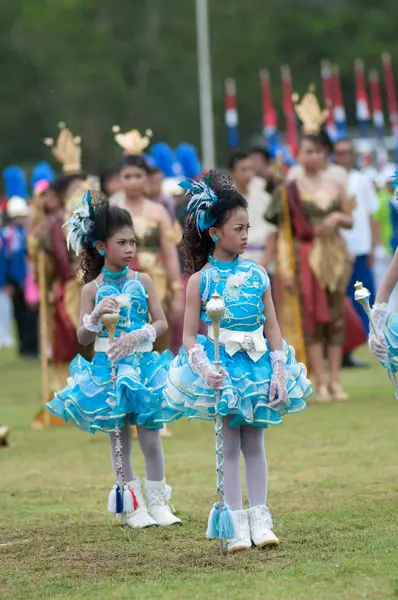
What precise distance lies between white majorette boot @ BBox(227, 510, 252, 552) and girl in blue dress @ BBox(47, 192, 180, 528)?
2.71 feet

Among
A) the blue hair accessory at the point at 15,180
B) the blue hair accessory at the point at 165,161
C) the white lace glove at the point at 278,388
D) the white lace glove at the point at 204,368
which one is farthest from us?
the blue hair accessory at the point at 165,161

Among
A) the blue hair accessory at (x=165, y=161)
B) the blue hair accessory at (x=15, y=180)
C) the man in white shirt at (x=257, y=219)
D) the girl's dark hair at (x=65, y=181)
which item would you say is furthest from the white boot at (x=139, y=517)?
the blue hair accessory at (x=165, y=161)

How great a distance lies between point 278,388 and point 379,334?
0.74 m

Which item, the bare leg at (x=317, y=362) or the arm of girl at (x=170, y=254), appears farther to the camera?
the bare leg at (x=317, y=362)

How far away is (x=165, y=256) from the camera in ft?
37.7

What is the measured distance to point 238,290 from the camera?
7.12 m

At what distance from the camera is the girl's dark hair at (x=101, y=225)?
→ 26.2ft

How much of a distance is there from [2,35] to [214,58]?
700cm

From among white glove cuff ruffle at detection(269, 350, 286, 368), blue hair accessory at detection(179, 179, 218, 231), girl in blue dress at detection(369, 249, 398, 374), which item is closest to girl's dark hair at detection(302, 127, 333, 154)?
girl in blue dress at detection(369, 249, 398, 374)

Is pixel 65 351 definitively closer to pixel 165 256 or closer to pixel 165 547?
pixel 165 256

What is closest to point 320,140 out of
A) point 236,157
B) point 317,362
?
point 236,157

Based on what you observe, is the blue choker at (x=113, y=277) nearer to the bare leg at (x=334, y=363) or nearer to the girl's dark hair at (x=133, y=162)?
the girl's dark hair at (x=133, y=162)

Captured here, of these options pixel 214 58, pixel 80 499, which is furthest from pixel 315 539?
pixel 214 58

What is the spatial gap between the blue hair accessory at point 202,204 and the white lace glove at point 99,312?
0.71m
